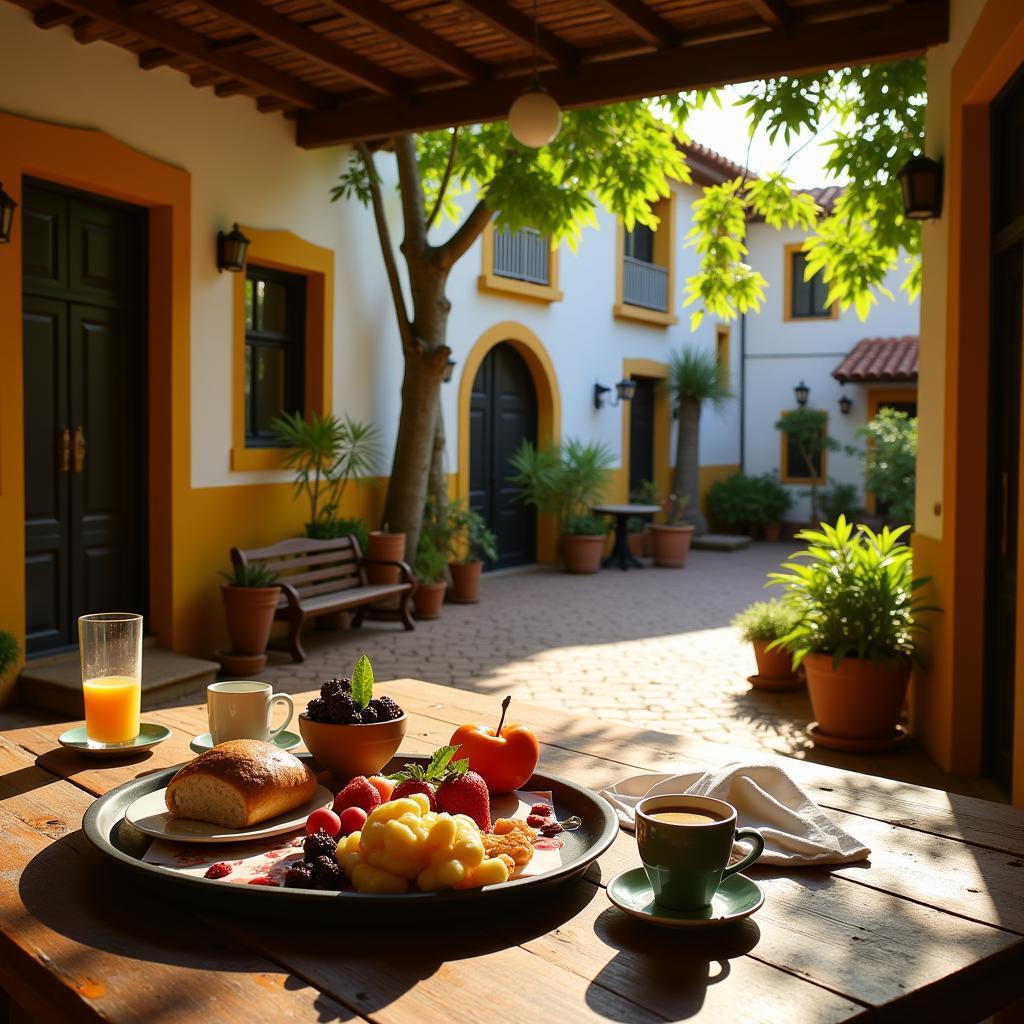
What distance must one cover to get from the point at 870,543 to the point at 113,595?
4.61 metres

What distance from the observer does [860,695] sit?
17.6 ft

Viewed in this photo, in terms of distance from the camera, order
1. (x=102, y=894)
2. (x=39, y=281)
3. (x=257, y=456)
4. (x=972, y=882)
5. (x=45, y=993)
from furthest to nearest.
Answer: (x=257, y=456) < (x=39, y=281) < (x=972, y=882) < (x=102, y=894) < (x=45, y=993)

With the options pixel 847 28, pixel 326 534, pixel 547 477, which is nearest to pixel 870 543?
pixel 847 28

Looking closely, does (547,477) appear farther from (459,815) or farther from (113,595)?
(459,815)

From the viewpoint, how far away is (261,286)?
8.30 metres

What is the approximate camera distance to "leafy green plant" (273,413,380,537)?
811 cm

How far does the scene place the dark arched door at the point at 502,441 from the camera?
1186 centimetres

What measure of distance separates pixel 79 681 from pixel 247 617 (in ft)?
4.92

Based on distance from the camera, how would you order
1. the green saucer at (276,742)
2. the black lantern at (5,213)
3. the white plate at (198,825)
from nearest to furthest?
the white plate at (198,825) < the green saucer at (276,742) < the black lantern at (5,213)

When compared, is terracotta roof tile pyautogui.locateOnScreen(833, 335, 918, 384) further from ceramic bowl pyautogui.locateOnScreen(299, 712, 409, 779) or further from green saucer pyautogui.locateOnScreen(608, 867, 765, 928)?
green saucer pyautogui.locateOnScreen(608, 867, 765, 928)

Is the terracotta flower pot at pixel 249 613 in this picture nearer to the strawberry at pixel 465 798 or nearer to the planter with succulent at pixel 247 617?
the planter with succulent at pixel 247 617

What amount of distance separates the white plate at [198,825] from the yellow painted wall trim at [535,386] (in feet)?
28.8

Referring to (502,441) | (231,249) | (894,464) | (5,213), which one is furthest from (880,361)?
(5,213)

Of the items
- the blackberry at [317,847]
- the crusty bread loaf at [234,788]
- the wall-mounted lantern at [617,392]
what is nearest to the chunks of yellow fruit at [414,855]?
the blackberry at [317,847]
